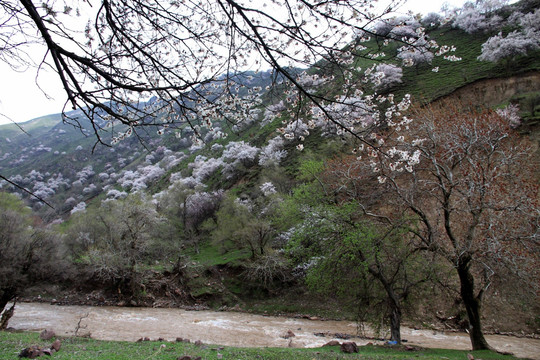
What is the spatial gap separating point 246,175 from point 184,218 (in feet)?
45.9

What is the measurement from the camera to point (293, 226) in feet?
75.2

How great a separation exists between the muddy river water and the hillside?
54.7 inches

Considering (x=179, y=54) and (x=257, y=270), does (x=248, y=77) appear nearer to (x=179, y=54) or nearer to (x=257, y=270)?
(x=179, y=54)

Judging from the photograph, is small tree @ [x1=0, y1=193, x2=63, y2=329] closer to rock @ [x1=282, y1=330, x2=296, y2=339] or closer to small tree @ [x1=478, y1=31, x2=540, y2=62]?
rock @ [x1=282, y1=330, x2=296, y2=339]

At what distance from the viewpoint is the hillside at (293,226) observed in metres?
5.36

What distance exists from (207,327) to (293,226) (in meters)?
10.4

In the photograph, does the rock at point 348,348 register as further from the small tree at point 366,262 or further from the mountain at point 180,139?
the mountain at point 180,139

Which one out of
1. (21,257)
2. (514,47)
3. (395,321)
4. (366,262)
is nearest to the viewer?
(366,262)

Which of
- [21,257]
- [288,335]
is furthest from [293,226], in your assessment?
[21,257]

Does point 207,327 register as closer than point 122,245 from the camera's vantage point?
Yes

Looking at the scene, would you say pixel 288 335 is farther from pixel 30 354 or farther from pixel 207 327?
pixel 30 354

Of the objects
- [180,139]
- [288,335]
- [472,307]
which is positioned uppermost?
[180,139]

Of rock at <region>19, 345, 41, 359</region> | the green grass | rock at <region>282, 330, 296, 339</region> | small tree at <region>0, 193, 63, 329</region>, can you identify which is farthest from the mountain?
the green grass

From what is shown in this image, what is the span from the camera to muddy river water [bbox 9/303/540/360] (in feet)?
41.3
